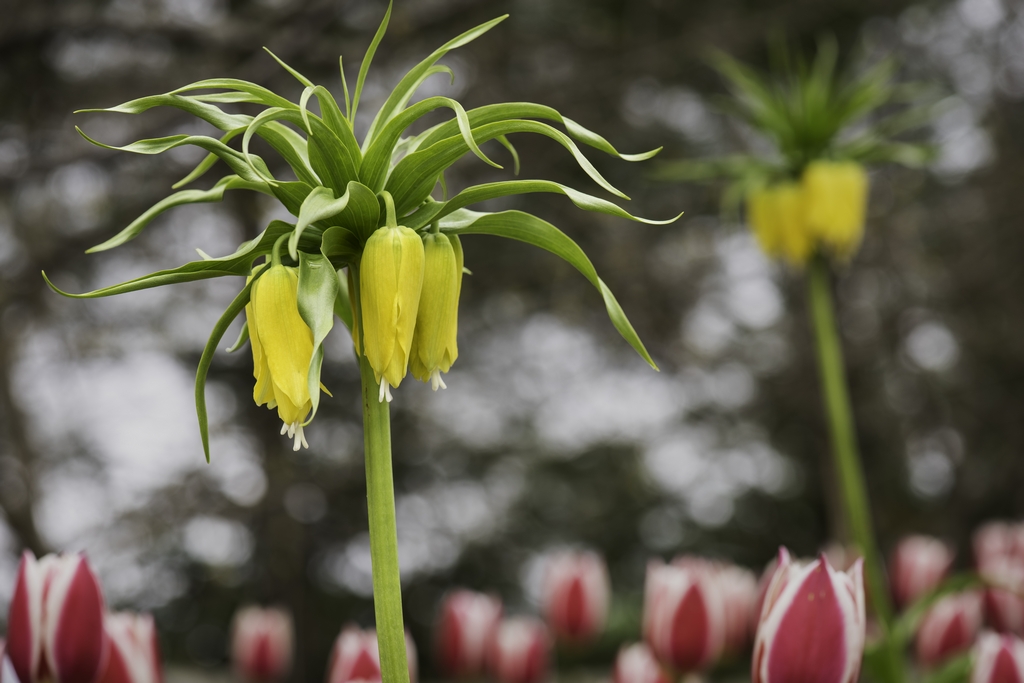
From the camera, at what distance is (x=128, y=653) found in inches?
35.4

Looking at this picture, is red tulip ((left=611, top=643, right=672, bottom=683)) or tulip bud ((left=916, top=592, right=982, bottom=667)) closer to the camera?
red tulip ((left=611, top=643, right=672, bottom=683))

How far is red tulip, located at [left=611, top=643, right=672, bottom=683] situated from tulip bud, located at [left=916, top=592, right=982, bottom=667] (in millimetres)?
654

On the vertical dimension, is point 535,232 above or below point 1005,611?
above

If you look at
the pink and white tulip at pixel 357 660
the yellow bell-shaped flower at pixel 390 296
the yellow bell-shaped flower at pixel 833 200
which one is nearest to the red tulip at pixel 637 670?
the pink and white tulip at pixel 357 660

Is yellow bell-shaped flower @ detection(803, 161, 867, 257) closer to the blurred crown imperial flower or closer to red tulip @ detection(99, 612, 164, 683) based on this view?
the blurred crown imperial flower

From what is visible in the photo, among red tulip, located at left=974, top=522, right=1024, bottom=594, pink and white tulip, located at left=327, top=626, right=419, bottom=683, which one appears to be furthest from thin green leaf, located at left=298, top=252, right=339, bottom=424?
red tulip, located at left=974, top=522, right=1024, bottom=594

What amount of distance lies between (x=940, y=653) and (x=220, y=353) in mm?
3376

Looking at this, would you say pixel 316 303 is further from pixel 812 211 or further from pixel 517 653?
pixel 812 211

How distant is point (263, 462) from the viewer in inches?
145

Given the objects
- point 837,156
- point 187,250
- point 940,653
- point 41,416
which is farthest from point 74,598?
point 41,416

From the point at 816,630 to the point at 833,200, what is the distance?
1422 mm

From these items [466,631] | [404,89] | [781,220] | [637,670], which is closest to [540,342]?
[781,220]

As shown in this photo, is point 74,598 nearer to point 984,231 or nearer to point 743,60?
point 743,60

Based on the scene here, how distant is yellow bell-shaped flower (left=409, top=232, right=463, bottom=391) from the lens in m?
0.65
